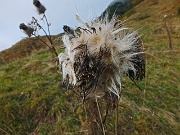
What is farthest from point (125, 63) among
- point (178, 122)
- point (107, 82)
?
point (178, 122)

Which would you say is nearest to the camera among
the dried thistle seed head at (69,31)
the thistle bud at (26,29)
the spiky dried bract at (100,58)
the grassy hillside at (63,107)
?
the spiky dried bract at (100,58)

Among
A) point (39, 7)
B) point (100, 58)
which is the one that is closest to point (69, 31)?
point (100, 58)

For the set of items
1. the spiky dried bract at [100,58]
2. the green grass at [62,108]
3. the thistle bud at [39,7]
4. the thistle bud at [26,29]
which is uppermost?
the thistle bud at [39,7]

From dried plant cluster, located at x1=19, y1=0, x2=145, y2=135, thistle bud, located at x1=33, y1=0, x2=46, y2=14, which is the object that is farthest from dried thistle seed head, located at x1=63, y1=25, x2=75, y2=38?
thistle bud, located at x1=33, y1=0, x2=46, y2=14

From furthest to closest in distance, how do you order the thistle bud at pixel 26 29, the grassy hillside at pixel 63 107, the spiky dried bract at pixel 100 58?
the grassy hillside at pixel 63 107
the thistle bud at pixel 26 29
the spiky dried bract at pixel 100 58

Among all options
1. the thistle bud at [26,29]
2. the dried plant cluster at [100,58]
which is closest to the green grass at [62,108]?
the thistle bud at [26,29]

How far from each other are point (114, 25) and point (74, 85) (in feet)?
1.27

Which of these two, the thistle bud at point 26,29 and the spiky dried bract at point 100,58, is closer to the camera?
the spiky dried bract at point 100,58

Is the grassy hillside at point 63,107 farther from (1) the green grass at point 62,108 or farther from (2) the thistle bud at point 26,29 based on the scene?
(2) the thistle bud at point 26,29

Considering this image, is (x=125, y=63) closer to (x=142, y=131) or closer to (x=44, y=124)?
(x=142, y=131)

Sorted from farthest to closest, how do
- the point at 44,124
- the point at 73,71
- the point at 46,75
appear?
1. the point at 46,75
2. the point at 44,124
3. the point at 73,71

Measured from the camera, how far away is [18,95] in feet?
16.1

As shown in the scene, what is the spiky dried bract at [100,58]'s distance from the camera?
167cm

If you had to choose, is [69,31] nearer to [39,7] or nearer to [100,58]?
[100,58]
